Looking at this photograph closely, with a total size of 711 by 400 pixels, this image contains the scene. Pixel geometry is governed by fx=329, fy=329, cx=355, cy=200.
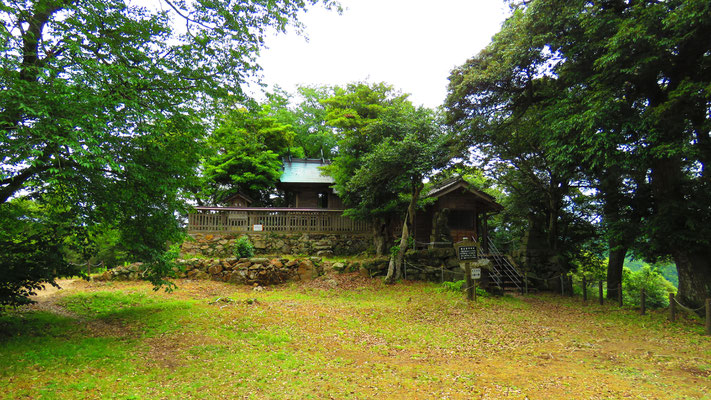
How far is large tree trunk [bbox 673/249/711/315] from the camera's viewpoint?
980cm

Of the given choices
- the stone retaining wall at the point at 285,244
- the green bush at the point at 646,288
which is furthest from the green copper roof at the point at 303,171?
the green bush at the point at 646,288

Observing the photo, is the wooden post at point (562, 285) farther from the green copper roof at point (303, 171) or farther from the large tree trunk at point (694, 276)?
the green copper roof at point (303, 171)

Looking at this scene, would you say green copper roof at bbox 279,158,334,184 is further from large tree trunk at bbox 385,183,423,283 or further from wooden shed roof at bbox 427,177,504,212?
large tree trunk at bbox 385,183,423,283

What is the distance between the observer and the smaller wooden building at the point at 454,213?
17109 millimetres

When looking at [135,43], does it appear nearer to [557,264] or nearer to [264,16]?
[264,16]

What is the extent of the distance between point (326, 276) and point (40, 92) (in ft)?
38.9

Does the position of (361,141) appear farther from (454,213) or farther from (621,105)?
(621,105)

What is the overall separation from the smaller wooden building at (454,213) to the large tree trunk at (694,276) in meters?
8.04

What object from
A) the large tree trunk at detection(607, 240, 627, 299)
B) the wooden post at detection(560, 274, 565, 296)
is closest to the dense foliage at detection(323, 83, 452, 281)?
the wooden post at detection(560, 274, 565, 296)

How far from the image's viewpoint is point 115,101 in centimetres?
581

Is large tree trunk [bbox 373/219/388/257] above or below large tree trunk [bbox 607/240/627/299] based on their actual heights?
above

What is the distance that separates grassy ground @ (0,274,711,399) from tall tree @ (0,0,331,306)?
2.32 metres

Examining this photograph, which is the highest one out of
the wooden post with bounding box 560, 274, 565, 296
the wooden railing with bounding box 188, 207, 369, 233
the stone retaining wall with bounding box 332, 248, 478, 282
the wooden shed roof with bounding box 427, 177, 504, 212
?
the wooden shed roof with bounding box 427, 177, 504, 212

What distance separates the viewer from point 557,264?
16609 mm
